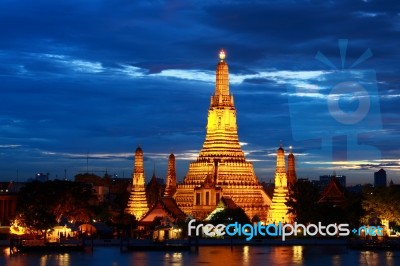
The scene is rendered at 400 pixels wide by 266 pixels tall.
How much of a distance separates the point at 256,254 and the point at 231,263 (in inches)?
365

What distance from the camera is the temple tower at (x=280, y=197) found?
323 ft

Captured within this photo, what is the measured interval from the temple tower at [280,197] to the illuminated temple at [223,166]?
162 cm

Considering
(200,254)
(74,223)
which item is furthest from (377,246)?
(74,223)

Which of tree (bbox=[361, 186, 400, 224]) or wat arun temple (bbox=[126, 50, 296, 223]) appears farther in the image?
wat arun temple (bbox=[126, 50, 296, 223])

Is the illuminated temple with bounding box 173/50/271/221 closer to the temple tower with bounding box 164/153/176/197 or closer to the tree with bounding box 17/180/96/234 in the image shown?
the temple tower with bounding box 164/153/176/197

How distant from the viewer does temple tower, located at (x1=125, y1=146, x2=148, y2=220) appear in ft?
333

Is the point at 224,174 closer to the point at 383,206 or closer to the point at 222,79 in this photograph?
the point at 222,79

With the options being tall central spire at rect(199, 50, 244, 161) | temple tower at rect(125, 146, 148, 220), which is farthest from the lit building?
temple tower at rect(125, 146, 148, 220)

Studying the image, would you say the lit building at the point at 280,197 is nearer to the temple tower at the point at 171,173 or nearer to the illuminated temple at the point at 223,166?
the illuminated temple at the point at 223,166

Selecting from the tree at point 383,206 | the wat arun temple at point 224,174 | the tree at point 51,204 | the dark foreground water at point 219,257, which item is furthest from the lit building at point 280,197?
the dark foreground water at point 219,257

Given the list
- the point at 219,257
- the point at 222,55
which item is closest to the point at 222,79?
the point at 222,55

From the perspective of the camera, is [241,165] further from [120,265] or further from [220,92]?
[120,265]

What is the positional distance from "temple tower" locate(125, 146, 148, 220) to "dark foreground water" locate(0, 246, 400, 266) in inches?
1039

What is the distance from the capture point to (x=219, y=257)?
211 ft
